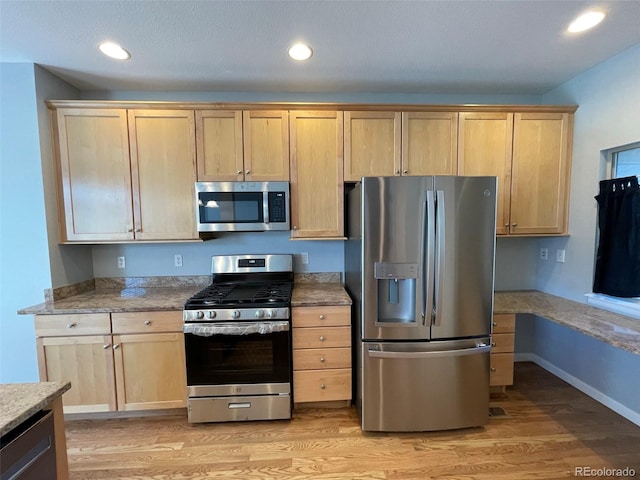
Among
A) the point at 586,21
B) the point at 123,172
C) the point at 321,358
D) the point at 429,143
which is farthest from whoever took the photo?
the point at 429,143

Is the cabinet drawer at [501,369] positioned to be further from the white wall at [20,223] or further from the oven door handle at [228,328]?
the white wall at [20,223]

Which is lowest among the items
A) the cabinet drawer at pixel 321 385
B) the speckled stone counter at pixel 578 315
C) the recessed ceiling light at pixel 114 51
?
the cabinet drawer at pixel 321 385

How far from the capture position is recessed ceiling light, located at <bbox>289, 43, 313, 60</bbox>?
1.93 metres

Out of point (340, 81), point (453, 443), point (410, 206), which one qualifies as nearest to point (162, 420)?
point (453, 443)

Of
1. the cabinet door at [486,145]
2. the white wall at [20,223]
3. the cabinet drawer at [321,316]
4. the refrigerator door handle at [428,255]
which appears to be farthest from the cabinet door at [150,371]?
the cabinet door at [486,145]

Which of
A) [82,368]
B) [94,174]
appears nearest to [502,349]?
[82,368]

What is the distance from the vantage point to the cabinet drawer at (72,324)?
204cm

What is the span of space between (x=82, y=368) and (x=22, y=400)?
143 centimetres

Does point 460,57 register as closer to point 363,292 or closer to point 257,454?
point 363,292

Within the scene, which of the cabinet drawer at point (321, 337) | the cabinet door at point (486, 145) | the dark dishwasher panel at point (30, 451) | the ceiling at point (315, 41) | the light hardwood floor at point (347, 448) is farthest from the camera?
the cabinet door at point (486, 145)

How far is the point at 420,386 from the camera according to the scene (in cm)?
198

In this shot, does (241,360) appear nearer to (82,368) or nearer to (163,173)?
(82,368)

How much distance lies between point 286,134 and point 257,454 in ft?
7.64

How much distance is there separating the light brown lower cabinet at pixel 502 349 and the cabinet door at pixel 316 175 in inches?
58.9
